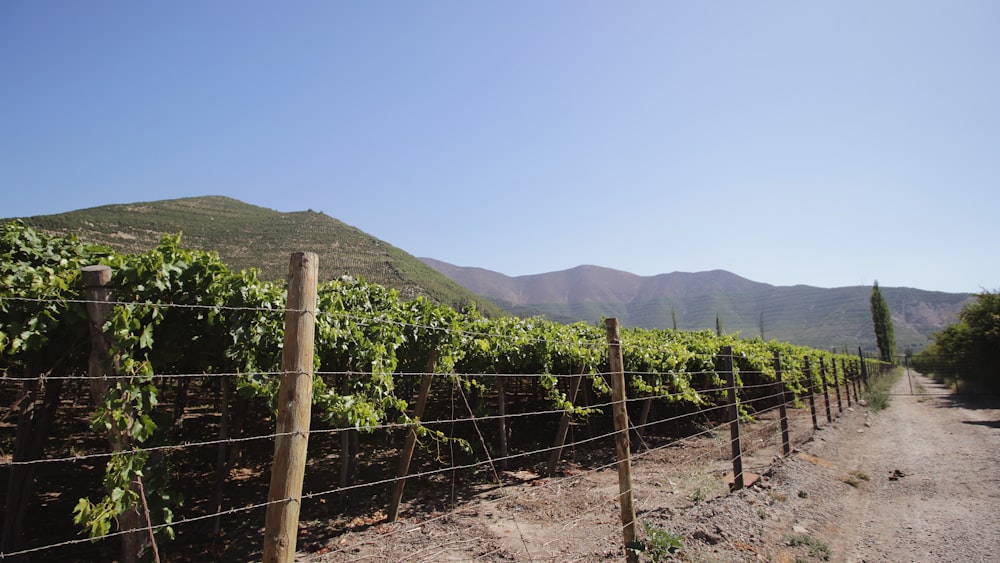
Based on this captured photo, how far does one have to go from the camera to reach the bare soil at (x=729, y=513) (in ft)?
14.3

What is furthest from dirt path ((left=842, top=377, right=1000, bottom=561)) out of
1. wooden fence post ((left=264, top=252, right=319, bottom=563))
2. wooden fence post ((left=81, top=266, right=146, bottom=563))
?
wooden fence post ((left=81, top=266, right=146, bottom=563))

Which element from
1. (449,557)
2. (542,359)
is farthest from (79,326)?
(542,359)

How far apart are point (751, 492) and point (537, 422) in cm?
663

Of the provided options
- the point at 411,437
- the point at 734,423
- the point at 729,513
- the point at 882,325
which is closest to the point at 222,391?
the point at 411,437

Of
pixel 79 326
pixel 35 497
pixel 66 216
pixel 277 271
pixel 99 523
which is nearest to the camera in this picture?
pixel 99 523

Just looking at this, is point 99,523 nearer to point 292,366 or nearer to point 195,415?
point 292,366

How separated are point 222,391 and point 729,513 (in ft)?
21.2

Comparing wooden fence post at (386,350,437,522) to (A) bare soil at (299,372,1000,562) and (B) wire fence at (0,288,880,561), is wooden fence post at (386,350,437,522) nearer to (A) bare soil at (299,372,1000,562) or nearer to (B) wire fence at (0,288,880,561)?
(B) wire fence at (0,288,880,561)

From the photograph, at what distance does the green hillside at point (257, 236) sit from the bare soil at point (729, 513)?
137ft

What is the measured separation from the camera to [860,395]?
58.5 feet

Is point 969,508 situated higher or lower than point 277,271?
lower

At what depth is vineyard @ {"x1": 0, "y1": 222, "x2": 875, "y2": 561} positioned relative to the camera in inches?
107

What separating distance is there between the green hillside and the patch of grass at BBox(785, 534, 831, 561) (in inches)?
1748

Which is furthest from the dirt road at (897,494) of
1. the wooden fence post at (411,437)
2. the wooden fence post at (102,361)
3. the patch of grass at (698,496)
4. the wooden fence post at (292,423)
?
the wooden fence post at (102,361)
